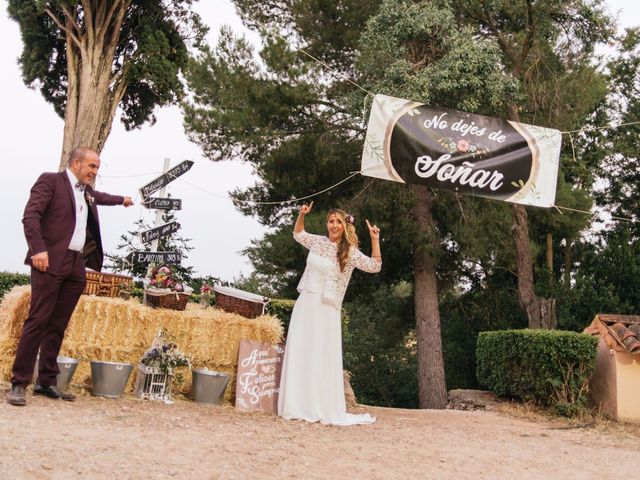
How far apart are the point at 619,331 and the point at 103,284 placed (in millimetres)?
6763

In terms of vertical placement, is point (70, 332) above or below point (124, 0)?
below

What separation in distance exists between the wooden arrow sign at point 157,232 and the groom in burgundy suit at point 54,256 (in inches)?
95.6

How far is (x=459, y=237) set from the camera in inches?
508

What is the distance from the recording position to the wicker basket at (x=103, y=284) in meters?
6.74

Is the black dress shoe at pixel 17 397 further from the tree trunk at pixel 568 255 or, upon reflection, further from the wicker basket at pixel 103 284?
the tree trunk at pixel 568 255

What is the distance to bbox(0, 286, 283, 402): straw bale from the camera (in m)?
6.20

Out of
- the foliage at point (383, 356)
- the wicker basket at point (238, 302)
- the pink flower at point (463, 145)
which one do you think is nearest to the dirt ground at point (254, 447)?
the wicker basket at point (238, 302)

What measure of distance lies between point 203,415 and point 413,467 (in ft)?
7.18

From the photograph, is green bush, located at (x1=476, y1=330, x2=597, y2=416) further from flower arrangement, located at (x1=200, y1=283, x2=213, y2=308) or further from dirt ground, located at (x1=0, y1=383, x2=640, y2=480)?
flower arrangement, located at (x1=200, y1=283, x2=213, y2=308)

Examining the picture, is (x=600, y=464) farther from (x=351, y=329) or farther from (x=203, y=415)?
(x=351, y=329)

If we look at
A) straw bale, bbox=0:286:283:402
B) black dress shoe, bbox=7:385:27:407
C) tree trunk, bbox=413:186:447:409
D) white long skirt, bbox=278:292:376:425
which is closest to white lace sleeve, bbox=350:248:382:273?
white long skirt, bbox=278:292:376:425

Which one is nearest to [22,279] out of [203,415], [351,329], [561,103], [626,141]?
[203,415]

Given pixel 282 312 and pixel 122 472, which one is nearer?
pixel 122 472

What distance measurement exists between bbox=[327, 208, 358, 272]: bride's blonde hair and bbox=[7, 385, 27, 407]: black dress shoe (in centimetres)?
297
